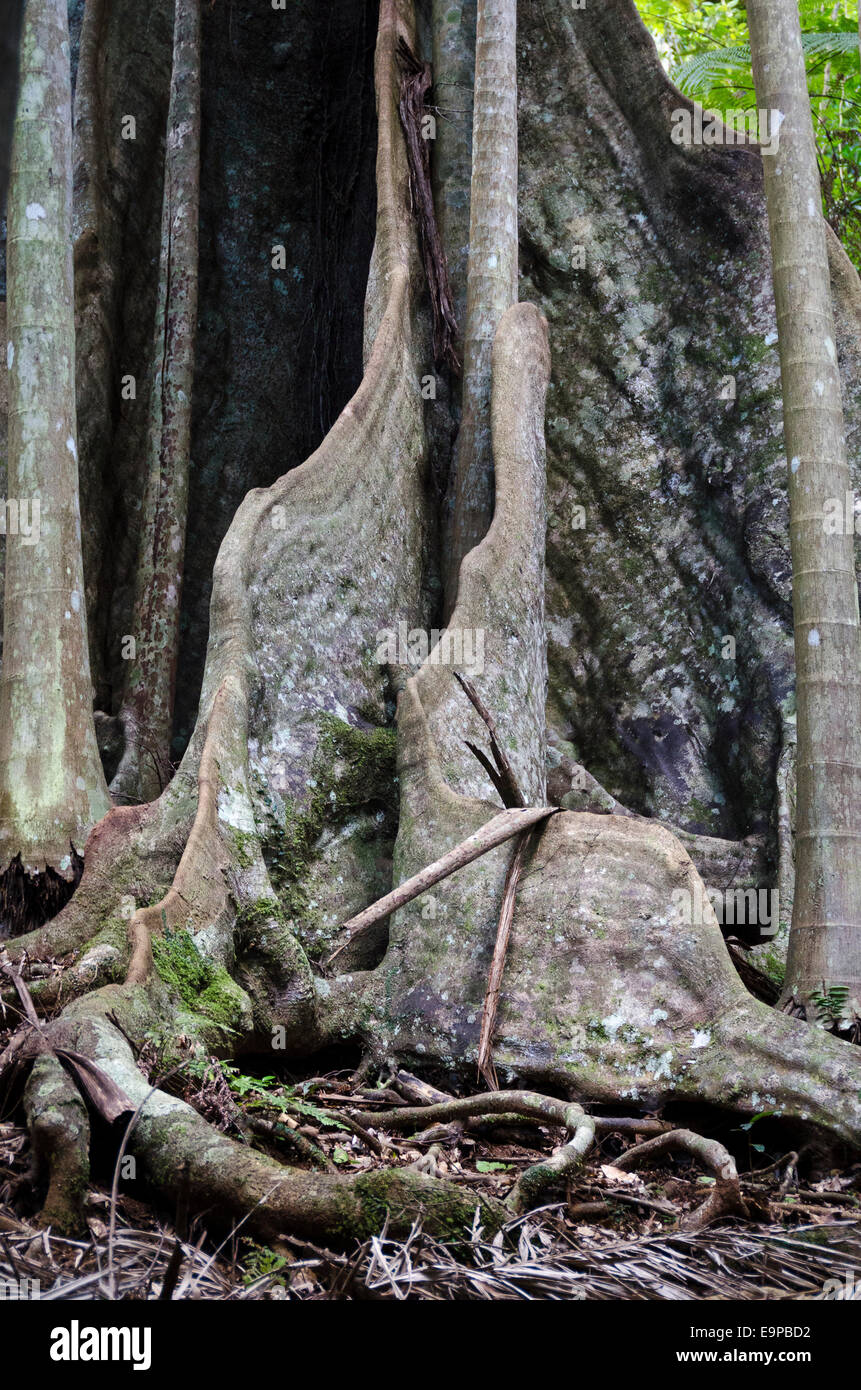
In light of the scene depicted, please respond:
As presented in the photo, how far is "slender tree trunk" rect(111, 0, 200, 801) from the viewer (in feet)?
22.0

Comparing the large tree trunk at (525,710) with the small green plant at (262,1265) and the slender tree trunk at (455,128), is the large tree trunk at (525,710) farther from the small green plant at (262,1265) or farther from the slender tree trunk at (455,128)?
the slender tree trunk at (455,128)

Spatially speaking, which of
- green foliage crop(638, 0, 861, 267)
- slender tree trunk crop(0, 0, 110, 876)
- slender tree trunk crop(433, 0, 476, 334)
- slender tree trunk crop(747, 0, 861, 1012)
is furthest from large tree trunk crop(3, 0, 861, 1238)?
green foliage crop(638, 0, 861, 267)

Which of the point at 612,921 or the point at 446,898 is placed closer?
the point at 612,921

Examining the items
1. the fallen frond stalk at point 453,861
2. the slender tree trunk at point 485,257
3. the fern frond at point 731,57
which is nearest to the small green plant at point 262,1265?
the fallen frond stalk at point 453,861

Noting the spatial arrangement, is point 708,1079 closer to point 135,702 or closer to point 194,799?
point 194,799

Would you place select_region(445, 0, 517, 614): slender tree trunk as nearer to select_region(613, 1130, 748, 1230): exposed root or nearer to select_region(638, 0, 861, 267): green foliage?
select_region(638, 0, 861, 267): green foliage

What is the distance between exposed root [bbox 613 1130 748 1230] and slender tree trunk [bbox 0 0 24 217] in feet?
8.86

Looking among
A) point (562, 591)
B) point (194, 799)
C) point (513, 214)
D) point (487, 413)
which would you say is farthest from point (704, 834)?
point (513, 214)

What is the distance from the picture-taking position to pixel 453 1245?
7.91 ft

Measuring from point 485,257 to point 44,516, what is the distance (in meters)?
2.72

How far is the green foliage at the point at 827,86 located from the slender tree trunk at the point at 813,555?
3.79m

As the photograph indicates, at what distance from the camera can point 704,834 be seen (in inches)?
243

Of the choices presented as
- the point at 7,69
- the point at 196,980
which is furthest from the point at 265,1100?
the point at 7,69
